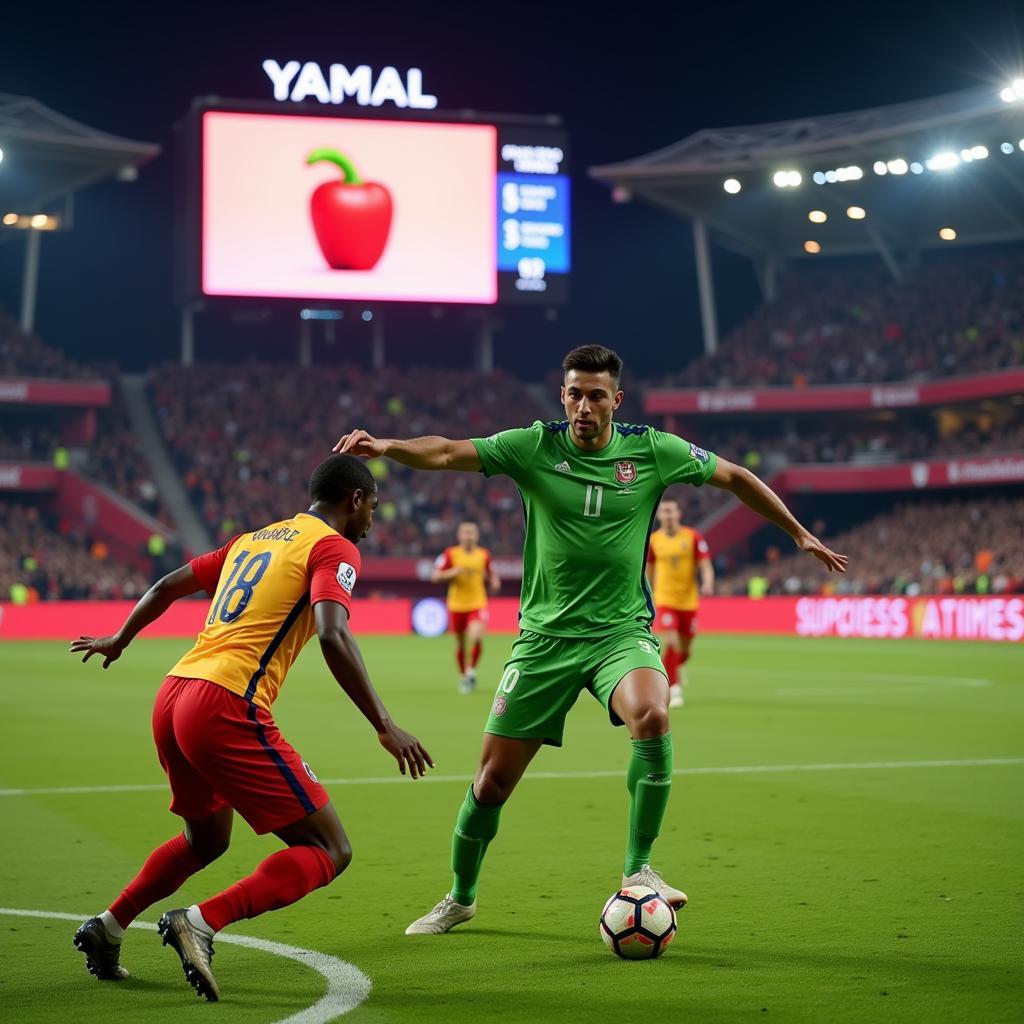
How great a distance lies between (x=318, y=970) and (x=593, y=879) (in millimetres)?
2361

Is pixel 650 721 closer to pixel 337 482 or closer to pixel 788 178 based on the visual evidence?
pixel 337 482

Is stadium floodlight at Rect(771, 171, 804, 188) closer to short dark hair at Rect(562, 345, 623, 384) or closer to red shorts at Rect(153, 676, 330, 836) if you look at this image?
short dark hair at Rect(562, 345, 623, 384)

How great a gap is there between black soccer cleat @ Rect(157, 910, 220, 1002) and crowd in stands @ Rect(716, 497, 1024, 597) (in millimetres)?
36984

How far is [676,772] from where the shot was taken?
12867mm

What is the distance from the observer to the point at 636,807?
691 cm

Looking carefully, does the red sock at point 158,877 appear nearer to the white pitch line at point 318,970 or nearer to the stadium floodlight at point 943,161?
the white pitch line at point 318,970

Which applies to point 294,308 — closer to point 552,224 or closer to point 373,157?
point 373,157

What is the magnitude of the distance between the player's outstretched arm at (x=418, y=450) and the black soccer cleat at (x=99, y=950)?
2.00 metres

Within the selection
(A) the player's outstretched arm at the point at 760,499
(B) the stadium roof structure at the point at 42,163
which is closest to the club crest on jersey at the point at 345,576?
(A) the player's outstretched arm at the point at 760,499

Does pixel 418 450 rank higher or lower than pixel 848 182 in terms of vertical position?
lower

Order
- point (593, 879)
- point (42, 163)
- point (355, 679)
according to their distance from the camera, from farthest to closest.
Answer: point (42, 163) → point (593, 879) → point (355, 679)

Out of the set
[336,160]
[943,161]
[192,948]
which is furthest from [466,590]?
[943,161]

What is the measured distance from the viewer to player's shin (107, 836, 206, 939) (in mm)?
5910

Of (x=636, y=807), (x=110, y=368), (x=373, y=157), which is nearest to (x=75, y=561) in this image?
(x=110, y=368)
